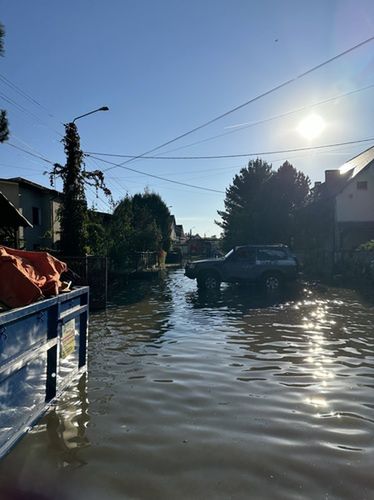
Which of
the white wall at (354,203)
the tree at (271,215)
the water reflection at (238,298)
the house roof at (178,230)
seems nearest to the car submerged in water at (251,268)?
the water reflection at (238,298)

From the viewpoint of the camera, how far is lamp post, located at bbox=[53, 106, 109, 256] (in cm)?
1602

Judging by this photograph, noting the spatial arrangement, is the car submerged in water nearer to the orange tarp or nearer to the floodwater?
the floodwater

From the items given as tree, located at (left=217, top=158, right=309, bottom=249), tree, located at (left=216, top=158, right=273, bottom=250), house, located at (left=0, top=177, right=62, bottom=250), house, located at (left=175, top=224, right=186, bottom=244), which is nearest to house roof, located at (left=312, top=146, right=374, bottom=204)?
tree, located at (left=217, top=158, right=309, bottom=249)

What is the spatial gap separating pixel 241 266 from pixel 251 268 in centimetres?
40

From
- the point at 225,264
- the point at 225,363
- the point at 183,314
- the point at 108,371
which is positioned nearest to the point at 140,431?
the point at 108,371

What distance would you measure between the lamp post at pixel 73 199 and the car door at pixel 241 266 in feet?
18.4

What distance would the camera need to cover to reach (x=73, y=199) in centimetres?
1630

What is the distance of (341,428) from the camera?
436cm

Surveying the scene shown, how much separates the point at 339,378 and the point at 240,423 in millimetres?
2121

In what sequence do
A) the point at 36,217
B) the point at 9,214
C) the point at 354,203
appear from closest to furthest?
the point at 9,214
the point at 36,217
the point at 354,203

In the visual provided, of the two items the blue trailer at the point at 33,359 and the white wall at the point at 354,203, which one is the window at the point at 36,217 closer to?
the white wall at the point at 354,203

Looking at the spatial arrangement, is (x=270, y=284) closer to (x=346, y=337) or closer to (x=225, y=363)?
(x=346, y=337)

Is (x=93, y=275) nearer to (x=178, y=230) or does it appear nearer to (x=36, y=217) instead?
(x=36, y=217)

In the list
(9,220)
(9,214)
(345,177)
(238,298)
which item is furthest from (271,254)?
(345,177)
